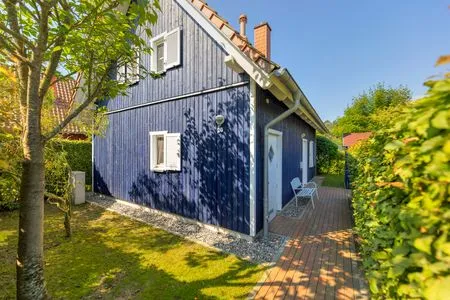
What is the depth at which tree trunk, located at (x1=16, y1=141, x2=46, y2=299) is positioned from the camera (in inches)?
113

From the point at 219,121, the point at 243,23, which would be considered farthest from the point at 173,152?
the point at 243,23

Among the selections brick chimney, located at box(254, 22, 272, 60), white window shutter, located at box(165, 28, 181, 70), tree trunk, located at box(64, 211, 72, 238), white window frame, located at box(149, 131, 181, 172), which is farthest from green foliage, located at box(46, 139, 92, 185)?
brick chimney, located at box(254, 22, 272, 60)

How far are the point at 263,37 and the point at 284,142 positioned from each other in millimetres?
3348

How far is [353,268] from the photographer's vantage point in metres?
3.98

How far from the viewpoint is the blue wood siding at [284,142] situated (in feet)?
17.1

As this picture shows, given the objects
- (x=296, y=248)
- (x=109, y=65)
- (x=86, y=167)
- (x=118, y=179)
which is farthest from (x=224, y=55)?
(x=86, y=167)

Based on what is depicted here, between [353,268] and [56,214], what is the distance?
8.23m

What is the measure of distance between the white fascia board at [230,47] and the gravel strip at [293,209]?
4242 millimetres

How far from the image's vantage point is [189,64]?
6.12 meters

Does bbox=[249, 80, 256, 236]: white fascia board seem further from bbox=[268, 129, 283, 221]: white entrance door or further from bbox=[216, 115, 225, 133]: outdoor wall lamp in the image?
bbox=[268, 129, 283, 221]: white entrance door

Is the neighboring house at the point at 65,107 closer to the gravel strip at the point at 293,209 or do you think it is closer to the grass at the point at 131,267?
the grass at the point at 131,267

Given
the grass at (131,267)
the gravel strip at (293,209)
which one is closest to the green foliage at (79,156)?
the grass at (131,267)

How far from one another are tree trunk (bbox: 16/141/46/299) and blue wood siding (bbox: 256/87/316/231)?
12.7 feet

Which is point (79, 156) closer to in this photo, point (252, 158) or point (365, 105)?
point (252, 158)
